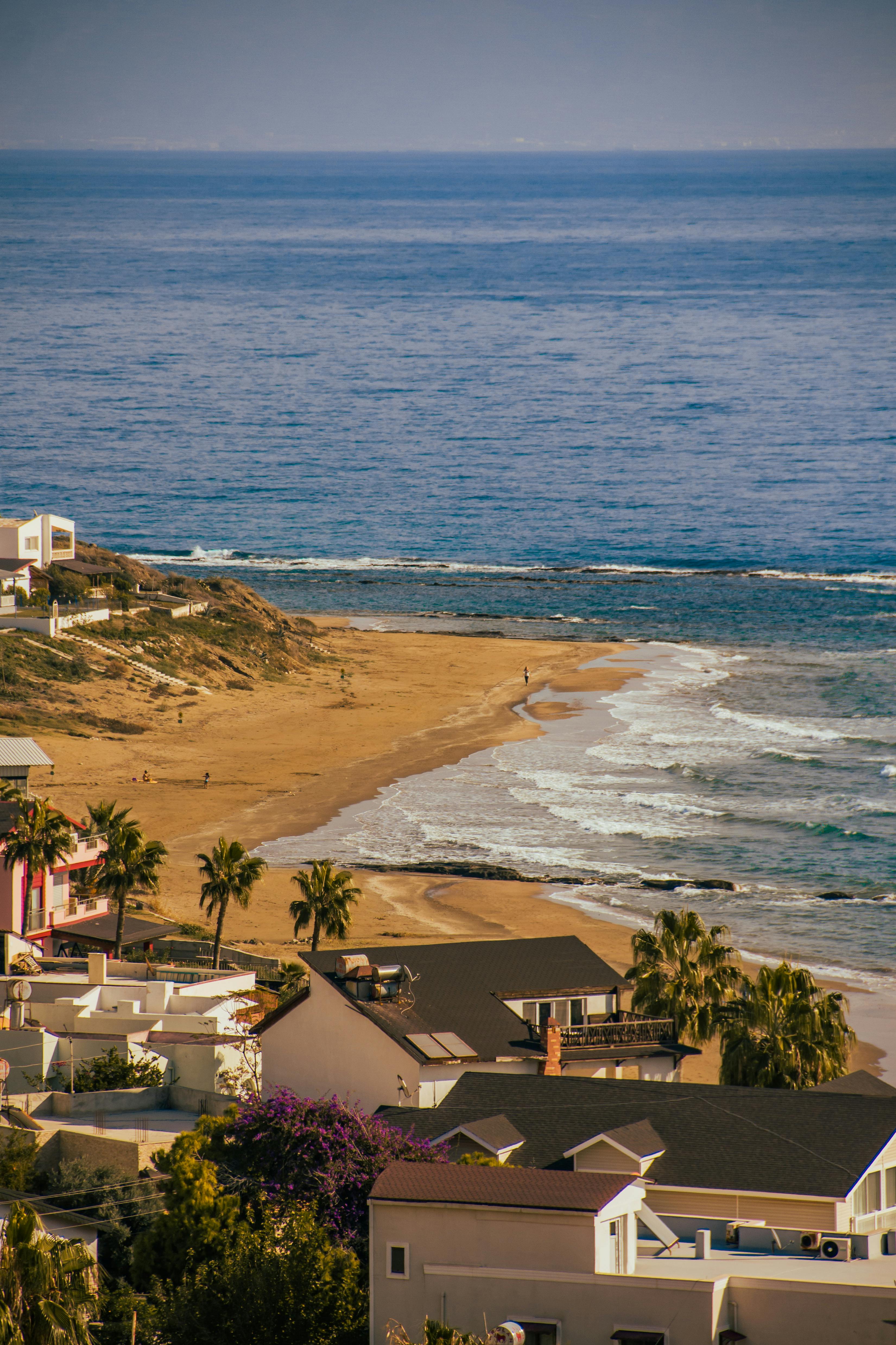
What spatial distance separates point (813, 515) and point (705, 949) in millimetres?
121726

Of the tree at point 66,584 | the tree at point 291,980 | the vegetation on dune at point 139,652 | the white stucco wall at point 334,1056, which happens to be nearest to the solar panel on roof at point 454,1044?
the white stucco wall at point 334,1056

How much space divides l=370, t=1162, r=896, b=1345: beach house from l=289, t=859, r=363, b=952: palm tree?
74.7ft

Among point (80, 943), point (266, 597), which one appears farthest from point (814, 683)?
point (80, 943)

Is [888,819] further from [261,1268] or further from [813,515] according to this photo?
[813,515]

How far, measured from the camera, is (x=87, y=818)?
185ft

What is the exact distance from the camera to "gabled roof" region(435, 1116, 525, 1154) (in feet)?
72.3

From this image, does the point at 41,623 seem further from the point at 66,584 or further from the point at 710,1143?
the point at 710,1143

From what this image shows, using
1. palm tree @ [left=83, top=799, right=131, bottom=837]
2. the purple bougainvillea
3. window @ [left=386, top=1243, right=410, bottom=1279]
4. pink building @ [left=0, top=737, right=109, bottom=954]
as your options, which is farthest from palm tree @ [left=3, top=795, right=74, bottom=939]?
window @ [left=386, top=1243, right=410, bottom=1279]

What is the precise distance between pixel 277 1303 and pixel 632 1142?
17.3 feet

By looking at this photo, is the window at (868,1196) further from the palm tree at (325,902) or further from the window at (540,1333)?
the palm tree at (325,902)

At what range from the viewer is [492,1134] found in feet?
73.1

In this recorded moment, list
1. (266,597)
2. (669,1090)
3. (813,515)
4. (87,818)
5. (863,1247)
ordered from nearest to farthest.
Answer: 1. (863,1247)
2. (669,1090)
3. (87,818)
4. (266,597)
5. (813,515)

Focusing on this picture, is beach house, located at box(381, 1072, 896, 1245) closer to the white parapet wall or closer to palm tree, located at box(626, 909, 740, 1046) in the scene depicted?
palm tree, located at box(626, 909, 740, 1046)

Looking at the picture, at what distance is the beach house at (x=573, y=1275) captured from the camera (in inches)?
675
